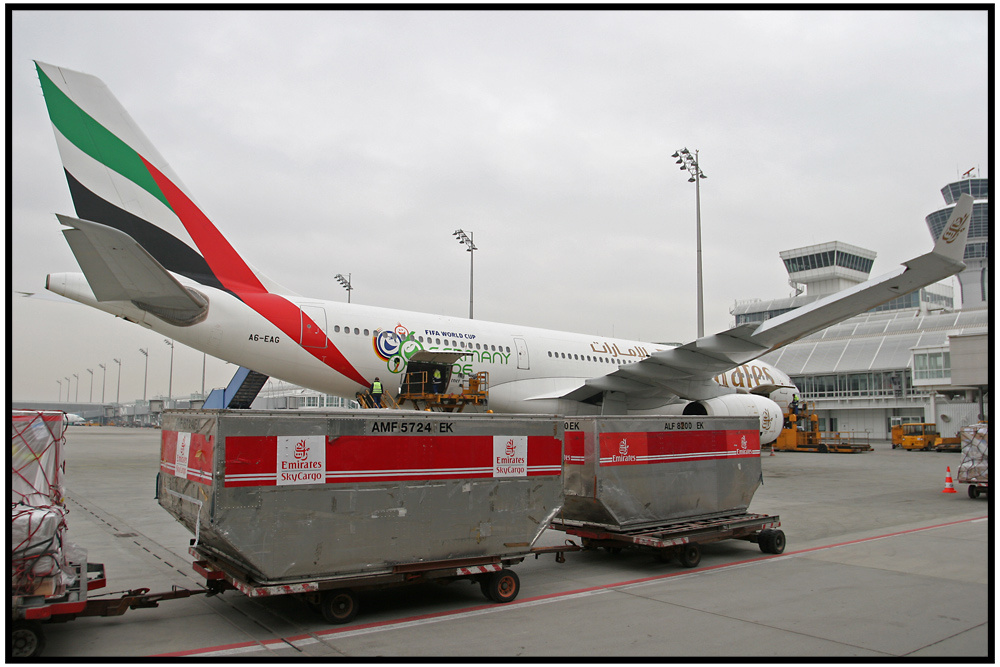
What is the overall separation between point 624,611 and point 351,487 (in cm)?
301

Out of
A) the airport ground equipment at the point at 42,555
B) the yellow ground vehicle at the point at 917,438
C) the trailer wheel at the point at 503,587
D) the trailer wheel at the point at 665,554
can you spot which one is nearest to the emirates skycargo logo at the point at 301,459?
the airport ground equipment at the point at 42,555

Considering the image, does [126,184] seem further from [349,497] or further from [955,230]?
[955,230]

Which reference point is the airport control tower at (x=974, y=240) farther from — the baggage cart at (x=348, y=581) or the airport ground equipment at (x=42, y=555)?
the airport ground equipment at (x=42, y=555)

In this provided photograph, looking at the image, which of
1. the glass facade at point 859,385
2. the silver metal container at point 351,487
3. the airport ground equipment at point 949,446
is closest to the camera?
the silver metal container at point 351,487

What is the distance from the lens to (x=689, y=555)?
9.07 m

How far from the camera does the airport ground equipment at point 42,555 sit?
5.23 metres

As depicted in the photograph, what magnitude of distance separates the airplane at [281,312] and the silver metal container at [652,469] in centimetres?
527

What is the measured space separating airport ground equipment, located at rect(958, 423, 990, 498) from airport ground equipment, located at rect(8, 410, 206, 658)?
16.5 m

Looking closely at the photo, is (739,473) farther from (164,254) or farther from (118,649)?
(164,254)

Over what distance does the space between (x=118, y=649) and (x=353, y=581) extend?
1.96 meters

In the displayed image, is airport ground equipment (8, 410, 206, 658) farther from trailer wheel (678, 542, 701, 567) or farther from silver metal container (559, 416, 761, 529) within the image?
trailer wheel (678, 542, 701, 567)

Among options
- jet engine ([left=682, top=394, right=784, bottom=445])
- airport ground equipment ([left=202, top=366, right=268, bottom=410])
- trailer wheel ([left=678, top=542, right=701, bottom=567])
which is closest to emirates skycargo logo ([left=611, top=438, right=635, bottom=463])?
trailer wheel ([left=678, top=542, right=701, bottom=567])

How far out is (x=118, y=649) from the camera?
5.49m

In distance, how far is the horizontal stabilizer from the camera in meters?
9.88
